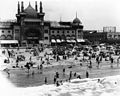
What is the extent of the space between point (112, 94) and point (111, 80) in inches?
161

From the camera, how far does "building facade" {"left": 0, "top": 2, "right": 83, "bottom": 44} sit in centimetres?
9000

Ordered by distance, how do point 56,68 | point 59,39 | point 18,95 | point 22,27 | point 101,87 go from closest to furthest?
1. point 18,95
2. point 101,87
3. point 56,68
4. point 22,27
5. point 59,39

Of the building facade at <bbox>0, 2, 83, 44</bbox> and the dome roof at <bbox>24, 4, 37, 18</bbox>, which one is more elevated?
the dome roof at <bbox>24, 4, 37, 18</bbox>

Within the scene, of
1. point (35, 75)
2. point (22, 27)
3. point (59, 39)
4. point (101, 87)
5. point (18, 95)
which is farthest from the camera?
point (59, 39)

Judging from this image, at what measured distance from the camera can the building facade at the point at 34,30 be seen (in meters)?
90.0

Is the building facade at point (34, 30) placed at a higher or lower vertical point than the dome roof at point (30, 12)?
lower

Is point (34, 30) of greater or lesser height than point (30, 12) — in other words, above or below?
below

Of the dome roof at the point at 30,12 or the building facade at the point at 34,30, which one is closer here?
the building facade at the point at 34,30

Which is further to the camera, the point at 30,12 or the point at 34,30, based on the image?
the point at 30,12

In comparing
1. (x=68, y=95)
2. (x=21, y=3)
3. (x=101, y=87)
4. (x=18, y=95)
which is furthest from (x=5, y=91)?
(x=21, y=3)

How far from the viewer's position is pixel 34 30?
91.3 m

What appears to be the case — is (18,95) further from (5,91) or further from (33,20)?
(33,20)

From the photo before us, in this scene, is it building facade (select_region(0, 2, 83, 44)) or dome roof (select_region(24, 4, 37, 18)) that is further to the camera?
dome roof (select_region(24, 4, 37, 18))

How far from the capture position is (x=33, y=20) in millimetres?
91438
